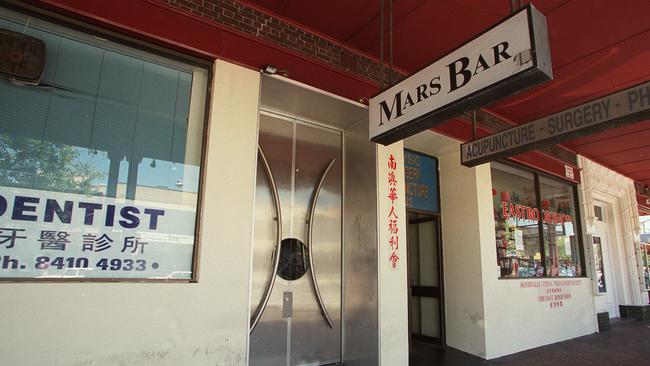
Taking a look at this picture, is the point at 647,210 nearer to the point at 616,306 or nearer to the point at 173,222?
the point at 616,306

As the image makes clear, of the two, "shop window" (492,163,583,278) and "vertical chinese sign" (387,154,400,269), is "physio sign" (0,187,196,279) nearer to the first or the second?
"vertical chinese sign" (387,154,400,269)

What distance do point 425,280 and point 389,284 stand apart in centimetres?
210

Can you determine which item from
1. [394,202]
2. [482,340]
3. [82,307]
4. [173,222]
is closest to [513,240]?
[482,340]

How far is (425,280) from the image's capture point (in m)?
5.88

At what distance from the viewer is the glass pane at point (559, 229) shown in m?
6.59

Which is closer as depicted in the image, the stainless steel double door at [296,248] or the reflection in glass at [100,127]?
the reflection in glass at [100,127]

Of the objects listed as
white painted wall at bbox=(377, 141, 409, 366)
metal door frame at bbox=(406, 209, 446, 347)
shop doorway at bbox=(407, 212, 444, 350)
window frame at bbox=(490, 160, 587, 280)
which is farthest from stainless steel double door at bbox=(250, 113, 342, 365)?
window frame at bbox=(490, 160, 587, 280)

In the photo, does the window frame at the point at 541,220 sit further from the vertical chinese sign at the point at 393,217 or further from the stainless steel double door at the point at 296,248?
the stainless steel double door at the point at 296,248

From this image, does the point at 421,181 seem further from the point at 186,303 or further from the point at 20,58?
the point at 20,58

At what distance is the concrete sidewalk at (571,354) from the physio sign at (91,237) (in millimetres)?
3220

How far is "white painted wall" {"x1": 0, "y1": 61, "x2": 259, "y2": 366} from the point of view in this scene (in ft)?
7.57

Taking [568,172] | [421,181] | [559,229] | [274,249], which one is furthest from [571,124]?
[568,172]

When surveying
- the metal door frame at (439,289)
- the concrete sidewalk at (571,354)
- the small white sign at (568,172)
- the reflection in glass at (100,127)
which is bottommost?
the concrete sidewalk at (571,354)

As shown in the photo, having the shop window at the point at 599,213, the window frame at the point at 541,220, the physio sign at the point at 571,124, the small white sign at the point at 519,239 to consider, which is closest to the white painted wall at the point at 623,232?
the shop window at the point at 599,213
